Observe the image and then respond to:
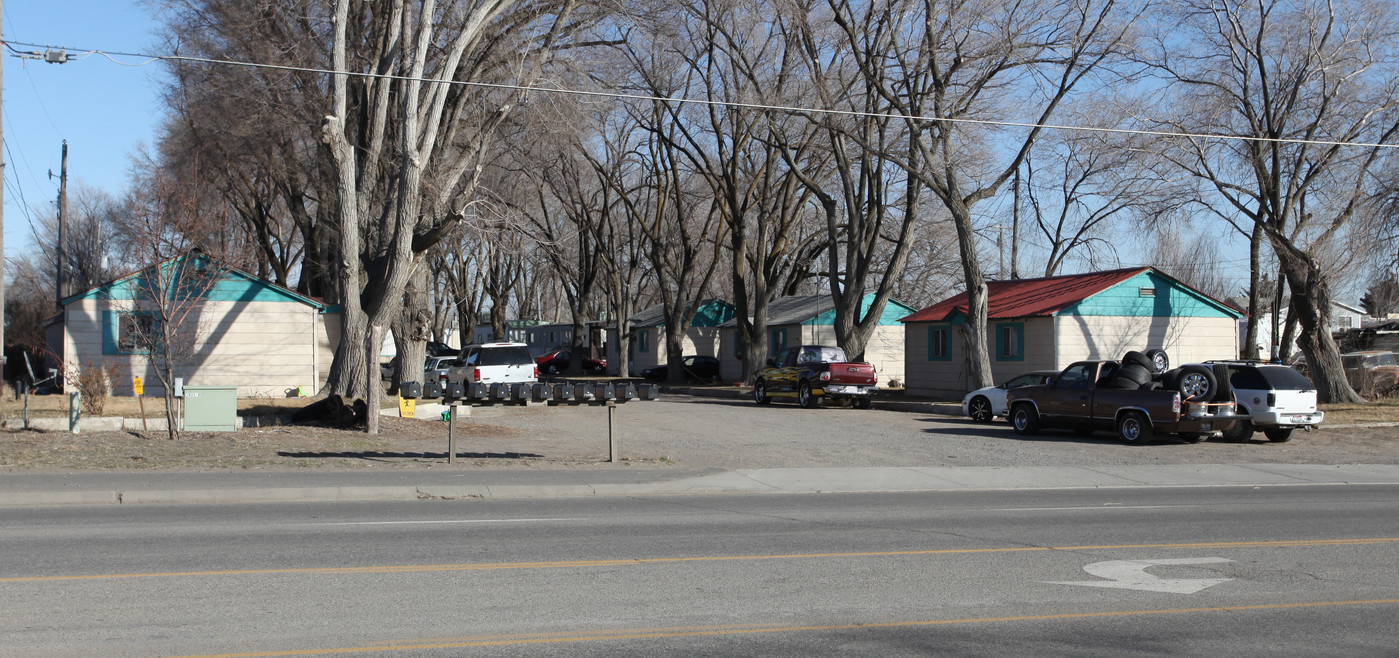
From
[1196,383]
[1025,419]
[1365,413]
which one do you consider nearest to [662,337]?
[1025,419]

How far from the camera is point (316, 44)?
91.7 feet

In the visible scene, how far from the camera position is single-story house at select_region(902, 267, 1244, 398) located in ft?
105

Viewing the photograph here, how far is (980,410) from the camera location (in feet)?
91.4

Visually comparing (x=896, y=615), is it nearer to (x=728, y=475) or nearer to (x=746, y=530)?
(x=746, y=530)

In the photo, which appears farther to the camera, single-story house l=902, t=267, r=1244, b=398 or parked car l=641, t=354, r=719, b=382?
parked car l=641, t=354, r=719, b=382

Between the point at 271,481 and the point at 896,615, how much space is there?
10.3 metres

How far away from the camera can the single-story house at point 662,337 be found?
56.8 m

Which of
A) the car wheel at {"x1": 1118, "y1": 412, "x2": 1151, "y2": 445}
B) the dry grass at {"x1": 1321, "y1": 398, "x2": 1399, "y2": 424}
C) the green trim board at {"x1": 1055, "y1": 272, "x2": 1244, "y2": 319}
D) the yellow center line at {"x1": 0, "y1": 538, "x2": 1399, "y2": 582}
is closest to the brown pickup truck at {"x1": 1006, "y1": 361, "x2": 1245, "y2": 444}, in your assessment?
the car wheel at {"x1": 1118, "y1": 412, "x2": 1151, "y2": 445}

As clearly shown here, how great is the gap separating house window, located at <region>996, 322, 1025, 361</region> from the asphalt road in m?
20.9

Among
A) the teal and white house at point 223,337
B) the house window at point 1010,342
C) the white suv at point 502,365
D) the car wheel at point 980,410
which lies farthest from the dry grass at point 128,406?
the house window at point 1010,342

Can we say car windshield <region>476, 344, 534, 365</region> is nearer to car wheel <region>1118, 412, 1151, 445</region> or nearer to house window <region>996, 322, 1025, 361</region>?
house window <region>996, 322, 1025, 361</region>

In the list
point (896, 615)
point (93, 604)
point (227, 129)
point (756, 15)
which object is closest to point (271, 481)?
point (93, 604)

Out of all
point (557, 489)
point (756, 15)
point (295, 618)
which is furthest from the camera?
point (756, 15)

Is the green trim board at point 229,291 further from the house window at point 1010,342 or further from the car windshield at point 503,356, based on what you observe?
the house window at point 1010,342
